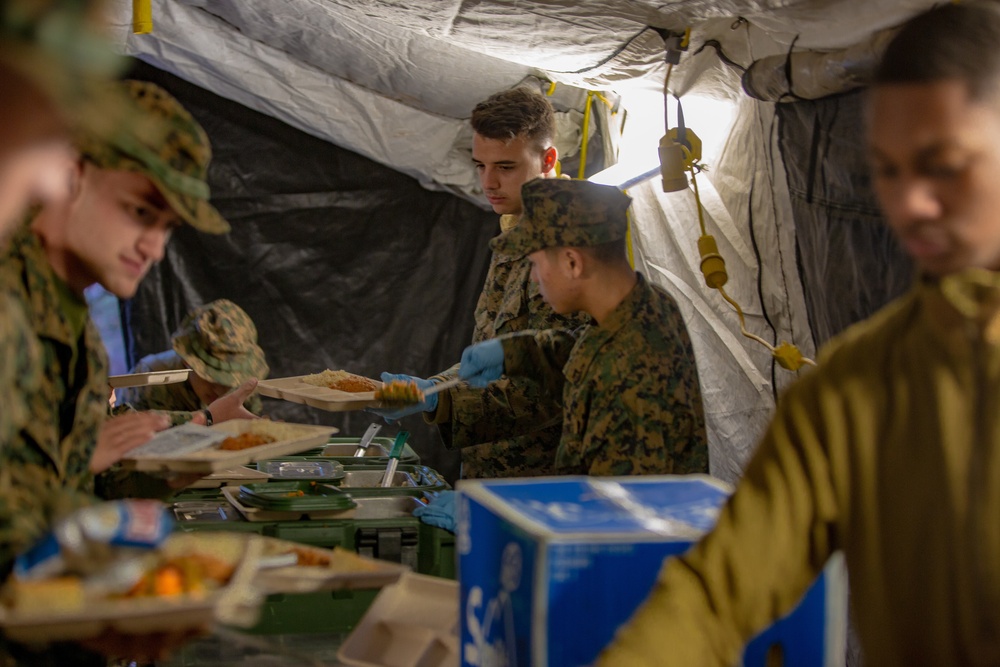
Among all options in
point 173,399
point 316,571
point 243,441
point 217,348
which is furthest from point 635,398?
point 173,399

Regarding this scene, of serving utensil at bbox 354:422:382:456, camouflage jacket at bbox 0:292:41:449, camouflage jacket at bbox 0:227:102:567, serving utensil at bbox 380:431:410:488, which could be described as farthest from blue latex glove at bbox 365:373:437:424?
camouflage jacket at bbox 0:292:41:449

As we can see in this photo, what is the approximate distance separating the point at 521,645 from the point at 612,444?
859 mm

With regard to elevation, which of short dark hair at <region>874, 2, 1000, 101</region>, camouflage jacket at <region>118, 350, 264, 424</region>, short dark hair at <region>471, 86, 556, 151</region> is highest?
short dark hair at <region>471, 86, 556, 151</region>

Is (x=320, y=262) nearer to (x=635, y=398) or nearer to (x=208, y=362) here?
(x=208, y=362)

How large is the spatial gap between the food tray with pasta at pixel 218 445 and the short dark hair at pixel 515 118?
1.31 metres

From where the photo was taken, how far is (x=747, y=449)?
319cm

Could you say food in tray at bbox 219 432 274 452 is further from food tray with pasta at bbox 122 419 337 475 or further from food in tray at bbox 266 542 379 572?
food in tray at bbox 266 542 379 572

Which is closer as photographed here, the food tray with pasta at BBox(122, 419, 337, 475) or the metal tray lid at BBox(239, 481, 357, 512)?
the food tray with pasta at BBox(122, 419, 337, 475)

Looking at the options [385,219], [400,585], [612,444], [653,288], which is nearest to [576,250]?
[653,288]

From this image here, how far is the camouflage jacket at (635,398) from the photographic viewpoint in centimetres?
220

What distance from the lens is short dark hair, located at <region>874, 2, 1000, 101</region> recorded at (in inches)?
41.0

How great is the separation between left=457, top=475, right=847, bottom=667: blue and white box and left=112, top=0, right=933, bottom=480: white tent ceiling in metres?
1.32

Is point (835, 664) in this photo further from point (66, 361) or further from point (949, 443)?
point (66, 361)

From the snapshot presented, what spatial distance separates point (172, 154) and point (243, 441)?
3.73 ft
